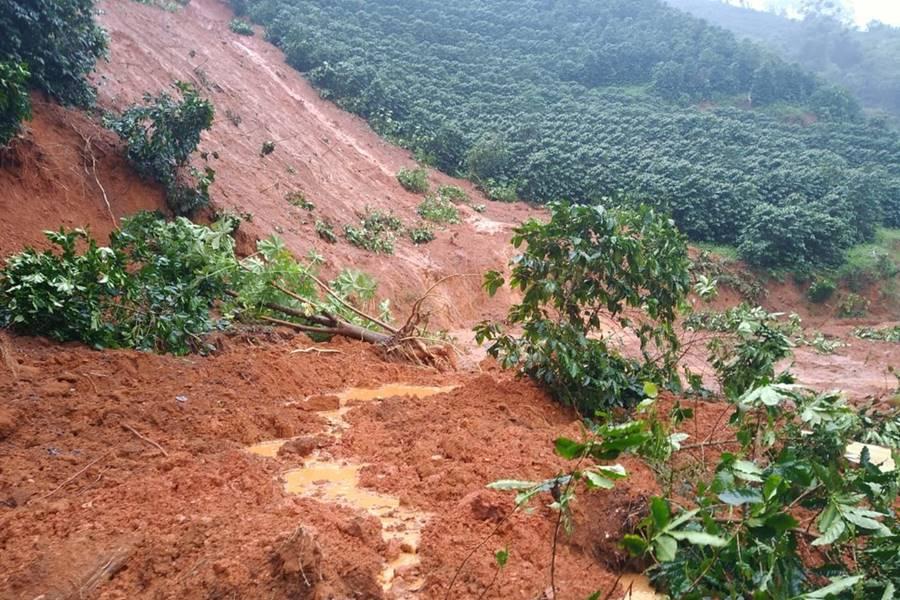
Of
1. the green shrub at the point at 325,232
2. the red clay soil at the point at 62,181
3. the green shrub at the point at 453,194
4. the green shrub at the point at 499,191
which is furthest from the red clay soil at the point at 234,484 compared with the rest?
the green shrub at the point at 499,191

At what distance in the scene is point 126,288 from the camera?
5.82m

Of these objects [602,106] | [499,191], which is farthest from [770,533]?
[602,106]

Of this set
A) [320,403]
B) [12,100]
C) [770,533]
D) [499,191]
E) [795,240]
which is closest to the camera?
[770,533]

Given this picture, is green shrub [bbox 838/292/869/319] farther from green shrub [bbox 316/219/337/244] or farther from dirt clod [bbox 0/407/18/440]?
dirt clod [bbox 0/407/18/440]

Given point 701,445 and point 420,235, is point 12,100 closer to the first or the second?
point 701,445

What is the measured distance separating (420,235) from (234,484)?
12975 mm

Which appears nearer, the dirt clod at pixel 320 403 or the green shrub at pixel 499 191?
the dirt clod at pixel 320 403

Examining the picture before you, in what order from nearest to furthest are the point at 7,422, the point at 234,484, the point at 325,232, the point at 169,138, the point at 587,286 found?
the point at 234,484 → the point at 7,422 → the point at 587,286 → the point at 169,138 → the point at 325,232

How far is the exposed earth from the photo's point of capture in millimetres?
2447

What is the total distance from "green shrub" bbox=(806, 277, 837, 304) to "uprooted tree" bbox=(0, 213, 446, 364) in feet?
55.4

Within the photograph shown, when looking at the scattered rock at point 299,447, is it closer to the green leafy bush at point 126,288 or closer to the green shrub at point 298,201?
the green leafy bush at point 126,288

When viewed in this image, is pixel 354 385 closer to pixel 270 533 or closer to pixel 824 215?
pixel 270 533

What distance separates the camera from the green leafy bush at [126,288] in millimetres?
Result: 5172

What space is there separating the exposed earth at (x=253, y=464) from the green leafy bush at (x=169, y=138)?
25 cm
